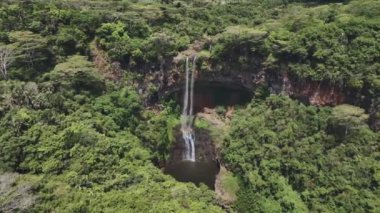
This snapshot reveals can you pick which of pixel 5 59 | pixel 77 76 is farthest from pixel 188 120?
pixel 5 59

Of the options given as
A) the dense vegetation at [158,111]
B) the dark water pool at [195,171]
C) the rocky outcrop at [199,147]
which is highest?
the dense vegetation at [158,111]

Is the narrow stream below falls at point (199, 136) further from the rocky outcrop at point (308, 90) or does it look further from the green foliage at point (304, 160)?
the rocky outcrop at point (308, 90)

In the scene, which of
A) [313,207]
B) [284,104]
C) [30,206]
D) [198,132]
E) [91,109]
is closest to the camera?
[30,206]

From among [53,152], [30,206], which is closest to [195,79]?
[53,152]

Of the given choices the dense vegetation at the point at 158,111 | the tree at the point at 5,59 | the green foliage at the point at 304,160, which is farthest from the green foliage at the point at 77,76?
the green foliage at the point at 304,160

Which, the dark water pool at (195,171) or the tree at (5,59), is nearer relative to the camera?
the tree at (5,59)

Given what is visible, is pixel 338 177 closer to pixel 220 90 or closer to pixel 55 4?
pixel 220 90

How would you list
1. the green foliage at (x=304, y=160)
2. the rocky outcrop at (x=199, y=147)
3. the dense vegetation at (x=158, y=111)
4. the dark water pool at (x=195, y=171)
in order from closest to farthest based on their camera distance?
the dense vegetation at (x=158, y=111)
the green foliage at (x=304, y=160)
the dark water pool at (x=195, y=171)
the rocky outcrop at (x=199, y=147)
